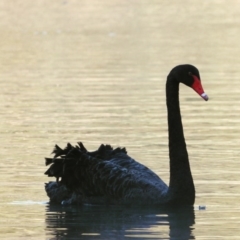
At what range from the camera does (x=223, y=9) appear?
47.6 meters

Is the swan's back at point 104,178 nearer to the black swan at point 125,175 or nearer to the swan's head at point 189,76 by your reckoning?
the black swan at point 125,175

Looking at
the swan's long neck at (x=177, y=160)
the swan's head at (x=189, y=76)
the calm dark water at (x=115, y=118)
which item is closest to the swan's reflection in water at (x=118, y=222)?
the calm dark water at (x=115, y=118)

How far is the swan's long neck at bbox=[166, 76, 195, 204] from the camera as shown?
28.7 feet

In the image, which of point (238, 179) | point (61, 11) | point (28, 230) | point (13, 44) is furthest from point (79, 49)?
point (61, 11)

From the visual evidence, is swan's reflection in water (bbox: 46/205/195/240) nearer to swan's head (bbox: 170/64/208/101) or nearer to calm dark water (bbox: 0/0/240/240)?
calm dark water (bbox: 0/0/240/240)

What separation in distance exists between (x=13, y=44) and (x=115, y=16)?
51.7 feet

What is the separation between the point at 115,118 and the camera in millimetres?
13906

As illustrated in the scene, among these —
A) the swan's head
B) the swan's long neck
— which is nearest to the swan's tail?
the swan's long neck

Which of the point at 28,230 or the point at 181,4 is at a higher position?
the point at 181,4

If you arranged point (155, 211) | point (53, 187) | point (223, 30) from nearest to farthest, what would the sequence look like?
point (155, 211) < point (53, 187) < point (223, 30)

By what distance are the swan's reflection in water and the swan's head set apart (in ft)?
3.18

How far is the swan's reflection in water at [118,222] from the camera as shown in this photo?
784 centimetres

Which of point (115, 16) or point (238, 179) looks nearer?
point (238, 179)

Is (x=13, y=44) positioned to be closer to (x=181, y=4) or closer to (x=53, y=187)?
(x=53, y=187)
